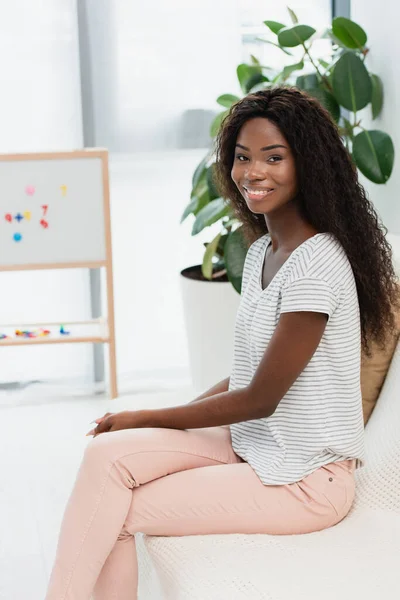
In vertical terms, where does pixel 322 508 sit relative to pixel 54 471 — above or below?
above

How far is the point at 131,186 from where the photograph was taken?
359 centimetres

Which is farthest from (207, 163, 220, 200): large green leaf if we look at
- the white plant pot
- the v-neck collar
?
the v-neck collar

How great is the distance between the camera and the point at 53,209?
126 inches

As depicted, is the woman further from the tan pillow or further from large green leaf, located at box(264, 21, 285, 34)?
large green leaf, located at box(264, 21, 285, 34)

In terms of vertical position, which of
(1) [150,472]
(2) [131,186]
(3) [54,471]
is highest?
(2) [131,186]

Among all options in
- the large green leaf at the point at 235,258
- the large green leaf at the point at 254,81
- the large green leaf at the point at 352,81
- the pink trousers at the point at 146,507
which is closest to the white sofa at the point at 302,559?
the pink trousers at the point at 146,507

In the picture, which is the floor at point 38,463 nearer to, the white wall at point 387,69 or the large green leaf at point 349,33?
the white wall at point 387,69

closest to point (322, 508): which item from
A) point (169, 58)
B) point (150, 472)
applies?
point (150, 472)

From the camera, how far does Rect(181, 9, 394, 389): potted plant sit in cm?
287

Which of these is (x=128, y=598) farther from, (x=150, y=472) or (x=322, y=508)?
(x=322, y=508)

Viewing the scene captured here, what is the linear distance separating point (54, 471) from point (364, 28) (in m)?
1.77

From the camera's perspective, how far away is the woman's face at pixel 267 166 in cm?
160

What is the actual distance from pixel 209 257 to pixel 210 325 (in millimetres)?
241

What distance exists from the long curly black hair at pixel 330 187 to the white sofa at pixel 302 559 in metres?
0.28
